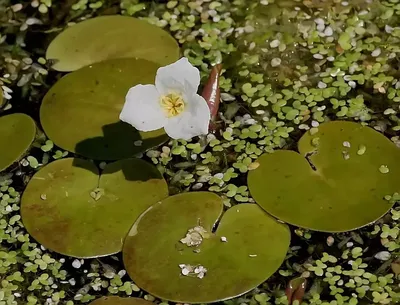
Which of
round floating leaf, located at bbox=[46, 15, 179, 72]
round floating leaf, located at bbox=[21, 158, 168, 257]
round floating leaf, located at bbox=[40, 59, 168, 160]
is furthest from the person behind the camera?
round floating leaf, located at bbox=[46, 15, 179, 72]

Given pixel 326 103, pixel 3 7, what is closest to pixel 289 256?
pixel 326 103

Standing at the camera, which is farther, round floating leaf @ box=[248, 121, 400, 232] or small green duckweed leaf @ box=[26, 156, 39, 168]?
small green duckweed leaf @ box=[26, 156, 39, 168]

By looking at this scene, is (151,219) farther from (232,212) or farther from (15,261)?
(15,261)

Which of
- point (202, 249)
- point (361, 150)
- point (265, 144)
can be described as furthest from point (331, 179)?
point (202, 249)

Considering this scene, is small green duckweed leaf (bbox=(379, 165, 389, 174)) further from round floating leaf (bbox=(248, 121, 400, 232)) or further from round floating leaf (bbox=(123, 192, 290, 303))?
round floating leaf (bbox=(123, 192, 290, 303))

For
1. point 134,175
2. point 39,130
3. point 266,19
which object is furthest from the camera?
point 266,19

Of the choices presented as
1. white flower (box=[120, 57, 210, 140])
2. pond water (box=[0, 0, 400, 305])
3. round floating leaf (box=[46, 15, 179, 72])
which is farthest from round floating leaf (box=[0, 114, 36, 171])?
white flower (box=[120, 57, 210, 140])

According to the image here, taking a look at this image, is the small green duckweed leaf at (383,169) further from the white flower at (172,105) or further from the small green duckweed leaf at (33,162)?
the small green duckweed leaf at (33,162)
